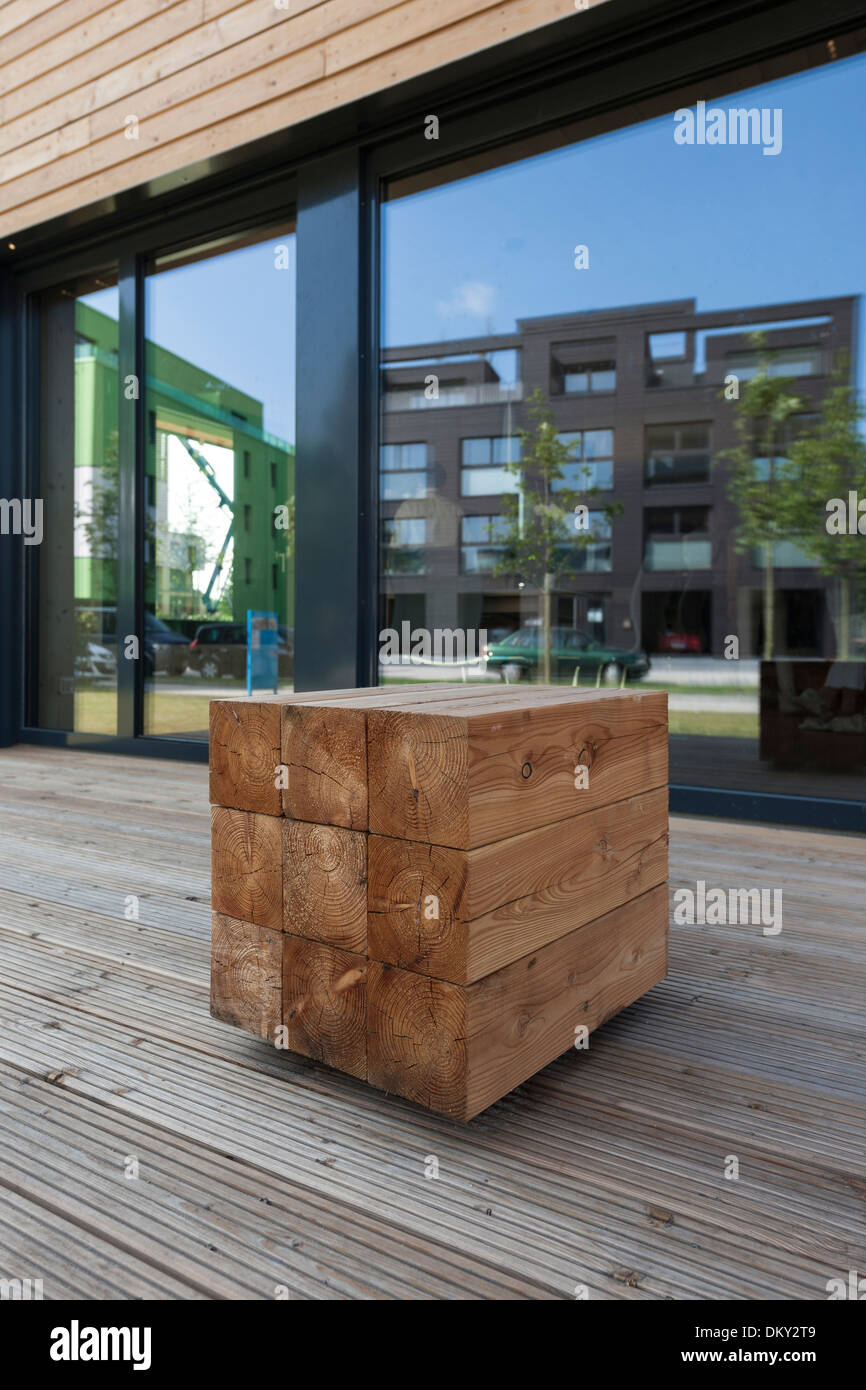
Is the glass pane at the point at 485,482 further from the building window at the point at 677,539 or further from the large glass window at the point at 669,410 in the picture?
the building window at the point at 677,539

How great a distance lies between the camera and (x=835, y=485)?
3.48m

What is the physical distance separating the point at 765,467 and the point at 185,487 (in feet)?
10.9

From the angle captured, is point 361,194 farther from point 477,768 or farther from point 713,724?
point 477,768

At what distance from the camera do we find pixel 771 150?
3508 millimetres

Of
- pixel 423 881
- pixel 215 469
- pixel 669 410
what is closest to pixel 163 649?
pixel 215 469

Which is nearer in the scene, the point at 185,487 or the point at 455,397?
the point at 455,397

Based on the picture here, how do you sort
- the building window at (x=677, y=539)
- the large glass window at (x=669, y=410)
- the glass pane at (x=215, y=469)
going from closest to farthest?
1. the large glass window at (x=669, y=410)
2. the building window at (x=677, y=539)
3. the glass pane at (x=215, y=469)

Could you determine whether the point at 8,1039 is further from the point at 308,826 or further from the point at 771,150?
the point at 771,150

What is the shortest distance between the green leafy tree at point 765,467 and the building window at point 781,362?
0.01 meters

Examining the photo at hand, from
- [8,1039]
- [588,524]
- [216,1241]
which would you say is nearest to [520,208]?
[588,524]

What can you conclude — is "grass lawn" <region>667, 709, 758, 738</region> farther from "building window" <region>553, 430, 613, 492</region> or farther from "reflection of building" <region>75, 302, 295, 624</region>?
"reflection of building" <region>75, 302, 295, 624</region>

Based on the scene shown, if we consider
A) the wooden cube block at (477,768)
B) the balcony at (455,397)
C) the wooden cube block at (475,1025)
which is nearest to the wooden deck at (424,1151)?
the wooden cube block at (475,1025)

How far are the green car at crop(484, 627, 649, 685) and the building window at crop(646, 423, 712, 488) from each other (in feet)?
2.45

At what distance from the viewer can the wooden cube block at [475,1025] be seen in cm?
124
